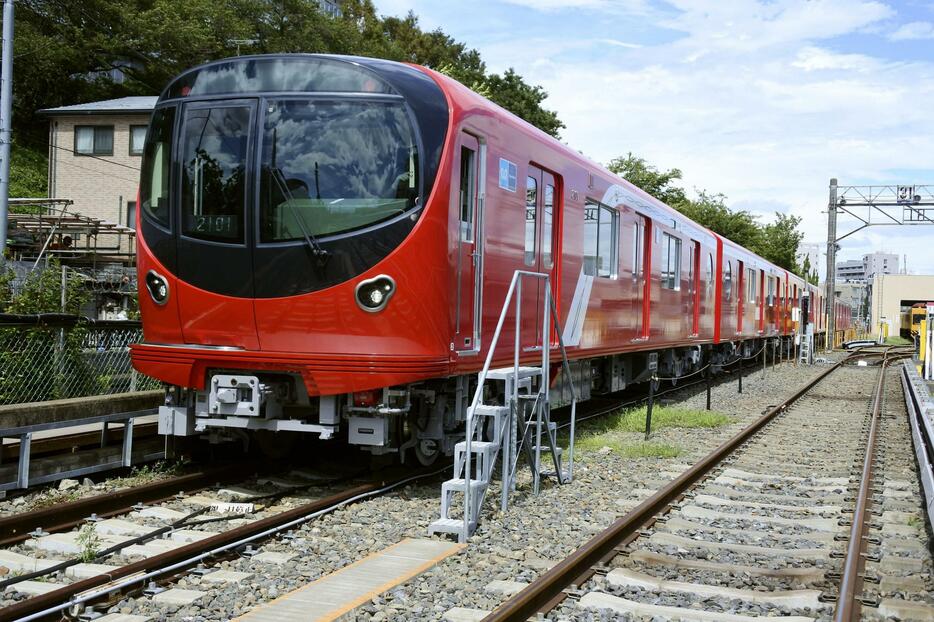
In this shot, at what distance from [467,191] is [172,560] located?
11.7ft

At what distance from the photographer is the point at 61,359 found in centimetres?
888

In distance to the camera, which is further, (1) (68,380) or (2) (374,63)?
(1) (68,380)

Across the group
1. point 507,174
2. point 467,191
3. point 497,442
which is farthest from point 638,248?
point 497,442

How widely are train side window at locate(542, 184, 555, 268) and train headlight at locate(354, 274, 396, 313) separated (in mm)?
2776

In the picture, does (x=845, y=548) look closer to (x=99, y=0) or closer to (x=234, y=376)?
(x=234, y=376)

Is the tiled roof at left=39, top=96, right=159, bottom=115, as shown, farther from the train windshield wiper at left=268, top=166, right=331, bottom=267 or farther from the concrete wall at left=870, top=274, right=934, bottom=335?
the concrete wall at left=870, top=274, right=934, bottom=335

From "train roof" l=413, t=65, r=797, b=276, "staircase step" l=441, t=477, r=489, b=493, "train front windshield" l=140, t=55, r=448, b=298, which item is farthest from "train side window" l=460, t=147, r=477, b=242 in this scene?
"staircase step" l=441, t=477, r=489, b=493

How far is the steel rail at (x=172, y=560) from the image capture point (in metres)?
4.50

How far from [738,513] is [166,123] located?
5.35 meters

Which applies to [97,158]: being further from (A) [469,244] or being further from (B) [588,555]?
(B) [588,555]

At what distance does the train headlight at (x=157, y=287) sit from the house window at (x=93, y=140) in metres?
29.0

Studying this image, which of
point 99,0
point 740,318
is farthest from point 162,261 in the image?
point 99,0

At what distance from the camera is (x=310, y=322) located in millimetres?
7094

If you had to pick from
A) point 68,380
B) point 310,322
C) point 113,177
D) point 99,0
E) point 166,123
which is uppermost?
point 99,0
